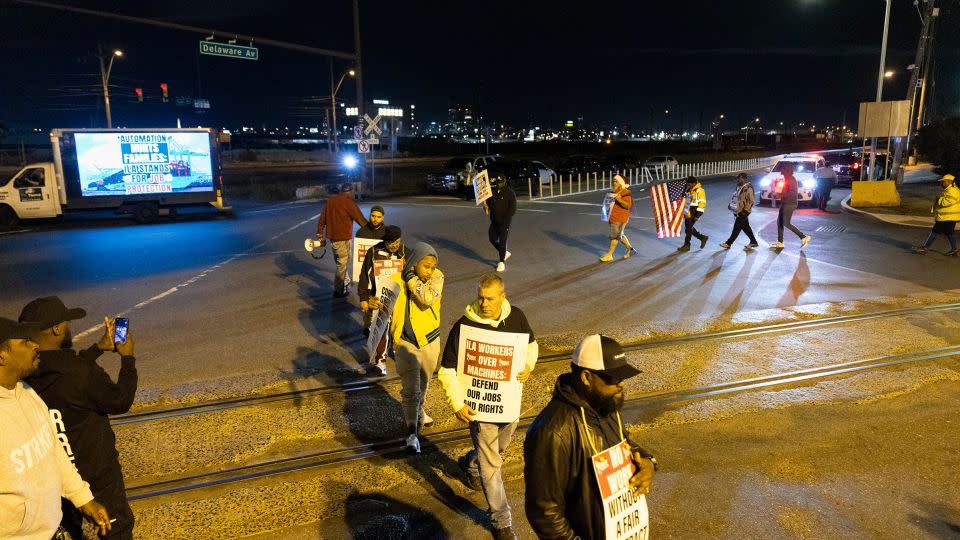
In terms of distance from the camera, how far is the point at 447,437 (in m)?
5.70

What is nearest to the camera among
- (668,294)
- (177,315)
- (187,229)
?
(177,315)

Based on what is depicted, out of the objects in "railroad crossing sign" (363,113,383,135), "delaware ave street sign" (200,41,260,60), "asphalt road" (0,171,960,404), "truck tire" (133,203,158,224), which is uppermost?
"delaware ave street sign" (200,41,260,60)

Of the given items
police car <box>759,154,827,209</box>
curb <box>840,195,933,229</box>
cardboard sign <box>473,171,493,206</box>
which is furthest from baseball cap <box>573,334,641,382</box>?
police car <box>759,154,827,209</box>

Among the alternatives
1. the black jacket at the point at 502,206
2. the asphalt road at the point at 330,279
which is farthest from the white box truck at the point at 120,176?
the black jacket at the point at 502,206

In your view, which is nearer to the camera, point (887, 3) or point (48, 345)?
point (48, 345)

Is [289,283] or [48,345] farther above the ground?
[48,345]

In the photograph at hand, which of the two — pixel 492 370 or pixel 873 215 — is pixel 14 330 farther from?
pixel 873 215

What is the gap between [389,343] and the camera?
21.7ft

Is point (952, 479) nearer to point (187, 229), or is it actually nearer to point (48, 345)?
point (48, 345)

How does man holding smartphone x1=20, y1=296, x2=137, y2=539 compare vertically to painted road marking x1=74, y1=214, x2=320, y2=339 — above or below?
above

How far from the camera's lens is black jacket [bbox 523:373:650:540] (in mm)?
2705

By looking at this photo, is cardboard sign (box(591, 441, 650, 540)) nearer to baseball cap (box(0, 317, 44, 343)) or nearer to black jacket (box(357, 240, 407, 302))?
baseball cap (box(0, 317, 44, 343))

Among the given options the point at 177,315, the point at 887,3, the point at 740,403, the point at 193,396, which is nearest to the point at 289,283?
the point at 177,315

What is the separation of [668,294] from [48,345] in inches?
353
